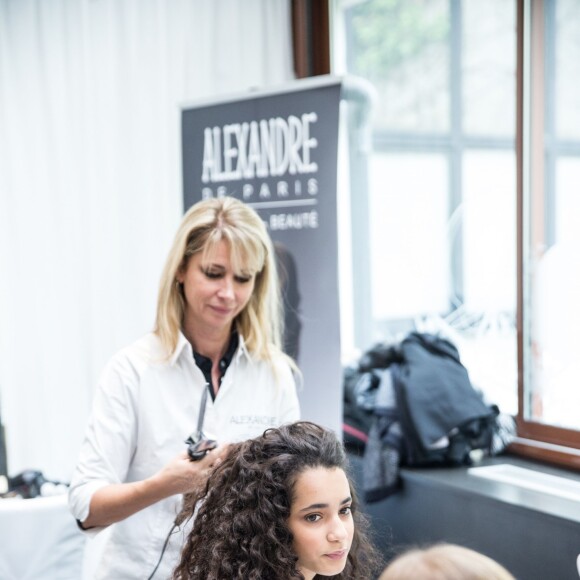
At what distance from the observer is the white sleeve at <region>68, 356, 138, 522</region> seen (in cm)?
184

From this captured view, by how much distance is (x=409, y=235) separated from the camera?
3.65 meters

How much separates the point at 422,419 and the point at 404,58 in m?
1.62

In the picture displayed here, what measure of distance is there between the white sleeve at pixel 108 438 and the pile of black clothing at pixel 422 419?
4.49 ft

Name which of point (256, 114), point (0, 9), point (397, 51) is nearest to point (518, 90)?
point (397, 51)

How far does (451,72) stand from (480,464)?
5.26 ft

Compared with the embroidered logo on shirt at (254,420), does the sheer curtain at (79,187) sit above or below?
above

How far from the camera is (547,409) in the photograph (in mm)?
3107

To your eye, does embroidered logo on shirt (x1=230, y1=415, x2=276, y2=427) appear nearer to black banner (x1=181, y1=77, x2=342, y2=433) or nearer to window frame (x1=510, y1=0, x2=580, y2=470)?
black banner (x1=181, y1=77, x2=342, y2=433)

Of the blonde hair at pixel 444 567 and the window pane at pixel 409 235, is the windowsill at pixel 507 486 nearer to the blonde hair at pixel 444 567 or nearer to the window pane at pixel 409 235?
the window pane at pixel 409 235

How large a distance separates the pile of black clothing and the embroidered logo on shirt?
3.55 feet

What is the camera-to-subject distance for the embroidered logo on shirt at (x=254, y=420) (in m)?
1.99

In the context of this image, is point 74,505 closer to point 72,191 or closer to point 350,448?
point 350,448

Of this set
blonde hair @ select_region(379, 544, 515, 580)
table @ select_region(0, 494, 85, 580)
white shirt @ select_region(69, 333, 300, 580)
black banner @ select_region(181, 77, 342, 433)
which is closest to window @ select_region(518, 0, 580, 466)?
black banner @ select_region(181, 77, 342, 433)

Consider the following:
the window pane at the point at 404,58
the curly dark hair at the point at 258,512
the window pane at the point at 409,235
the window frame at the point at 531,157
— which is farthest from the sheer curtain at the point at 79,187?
the curly dark hair at the point at 258,512
